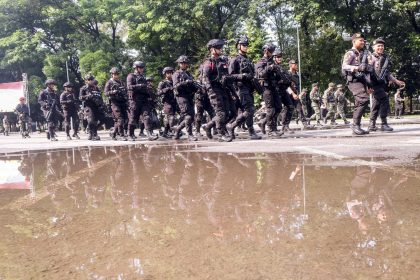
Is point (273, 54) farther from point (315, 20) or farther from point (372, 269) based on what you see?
point (315, 20)

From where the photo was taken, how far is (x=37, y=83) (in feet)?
111

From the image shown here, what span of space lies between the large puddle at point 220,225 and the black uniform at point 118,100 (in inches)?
299

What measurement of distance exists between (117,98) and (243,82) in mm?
4667

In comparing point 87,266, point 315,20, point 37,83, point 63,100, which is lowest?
point 87,266

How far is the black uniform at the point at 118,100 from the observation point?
12391 millimetres

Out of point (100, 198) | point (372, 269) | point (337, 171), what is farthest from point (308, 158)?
point (372, 269)

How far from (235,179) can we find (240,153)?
2.28m

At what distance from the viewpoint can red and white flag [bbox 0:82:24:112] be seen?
2628 cm

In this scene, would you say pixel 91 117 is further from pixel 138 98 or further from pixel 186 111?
pixel 186 111

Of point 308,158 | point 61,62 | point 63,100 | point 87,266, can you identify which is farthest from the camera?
point 61,62

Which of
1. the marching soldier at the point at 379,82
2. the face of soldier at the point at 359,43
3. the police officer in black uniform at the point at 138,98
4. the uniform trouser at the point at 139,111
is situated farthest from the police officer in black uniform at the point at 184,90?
the marching soldier at the point at 379,82

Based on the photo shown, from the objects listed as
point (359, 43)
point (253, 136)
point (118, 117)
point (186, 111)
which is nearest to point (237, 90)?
point (253, 136)

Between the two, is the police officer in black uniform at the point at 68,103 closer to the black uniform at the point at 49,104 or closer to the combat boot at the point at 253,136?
the black uniform at the point at 49,104

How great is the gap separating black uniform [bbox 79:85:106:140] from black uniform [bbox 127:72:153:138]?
1.40 m
